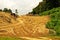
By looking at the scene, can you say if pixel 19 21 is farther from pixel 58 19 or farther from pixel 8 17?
pixel 58 19

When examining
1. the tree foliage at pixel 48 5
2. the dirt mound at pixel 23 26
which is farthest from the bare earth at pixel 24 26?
the tree foliage at pixel 48 5

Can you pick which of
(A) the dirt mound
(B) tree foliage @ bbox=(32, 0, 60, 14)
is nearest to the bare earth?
(A) the dirt mound

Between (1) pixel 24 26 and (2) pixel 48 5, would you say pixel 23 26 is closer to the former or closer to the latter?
(1) pixel 24 26

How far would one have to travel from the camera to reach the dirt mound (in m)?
26.1

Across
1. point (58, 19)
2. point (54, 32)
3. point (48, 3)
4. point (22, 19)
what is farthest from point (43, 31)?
point (48, 3)

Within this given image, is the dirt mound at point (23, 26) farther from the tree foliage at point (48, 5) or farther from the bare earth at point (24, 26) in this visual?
the tree foliage at point (48, 5)

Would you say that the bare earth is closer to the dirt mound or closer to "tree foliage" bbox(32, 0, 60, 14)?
the dirt mound

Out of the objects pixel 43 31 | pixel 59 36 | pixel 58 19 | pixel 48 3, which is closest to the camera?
pixel 59 36

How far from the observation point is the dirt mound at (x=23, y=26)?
26141mm

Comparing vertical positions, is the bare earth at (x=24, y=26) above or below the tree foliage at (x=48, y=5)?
below

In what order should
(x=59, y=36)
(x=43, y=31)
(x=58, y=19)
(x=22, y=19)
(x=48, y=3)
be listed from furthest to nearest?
(x=48, y=3), (x=22, y=19), (x=58, y=19), (x=43, y=31), (x=59, y=36)

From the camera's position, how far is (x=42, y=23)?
3038cm

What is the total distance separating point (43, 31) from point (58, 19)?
362cm

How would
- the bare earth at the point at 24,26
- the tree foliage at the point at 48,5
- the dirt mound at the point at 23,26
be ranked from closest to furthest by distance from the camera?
the bare earth at the point at 24,26
the dirt mound at the point at 23,26
the tree foliage at the point at 48,5
